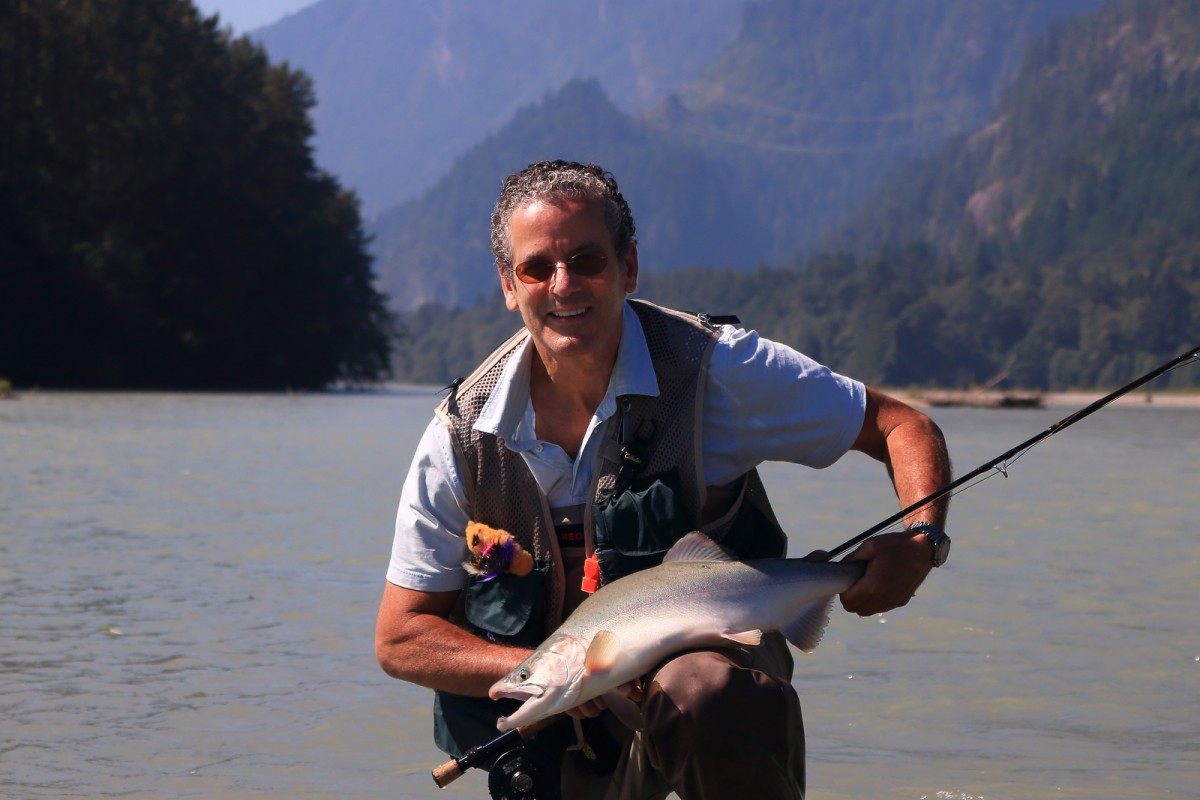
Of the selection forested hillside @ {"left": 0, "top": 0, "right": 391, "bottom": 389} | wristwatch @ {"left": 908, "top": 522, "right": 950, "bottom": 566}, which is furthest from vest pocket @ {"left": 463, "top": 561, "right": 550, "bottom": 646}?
forested hillside @ {"left": 0, "top": 0, "right": 391, "bottom": 389}

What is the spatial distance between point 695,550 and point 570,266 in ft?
2.38

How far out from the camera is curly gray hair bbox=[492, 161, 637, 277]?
4.05 m

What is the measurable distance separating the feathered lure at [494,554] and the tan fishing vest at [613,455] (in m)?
0.10

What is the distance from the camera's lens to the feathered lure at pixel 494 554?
4.04m

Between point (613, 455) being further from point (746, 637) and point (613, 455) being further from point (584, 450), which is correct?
point (746, 637)

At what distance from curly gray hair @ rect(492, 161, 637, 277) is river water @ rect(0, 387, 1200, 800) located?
2.29m

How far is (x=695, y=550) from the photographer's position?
3832 millimetres

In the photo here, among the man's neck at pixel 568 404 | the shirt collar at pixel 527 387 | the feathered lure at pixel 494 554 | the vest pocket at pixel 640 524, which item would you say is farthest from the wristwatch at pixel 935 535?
the feathered lure at pixel 494 554

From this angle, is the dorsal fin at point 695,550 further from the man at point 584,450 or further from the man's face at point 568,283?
the man's face at point 568,283

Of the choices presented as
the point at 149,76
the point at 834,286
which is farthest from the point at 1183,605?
the point at 834,286

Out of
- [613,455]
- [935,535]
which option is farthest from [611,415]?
[935,535]

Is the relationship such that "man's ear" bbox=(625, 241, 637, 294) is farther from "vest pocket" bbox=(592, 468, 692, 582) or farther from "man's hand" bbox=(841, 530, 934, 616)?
"man's hand" bbox=(841, 530, 934, 616)

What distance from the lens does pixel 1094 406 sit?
13.5ft

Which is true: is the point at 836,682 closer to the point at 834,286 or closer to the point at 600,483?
the point at 600,483
